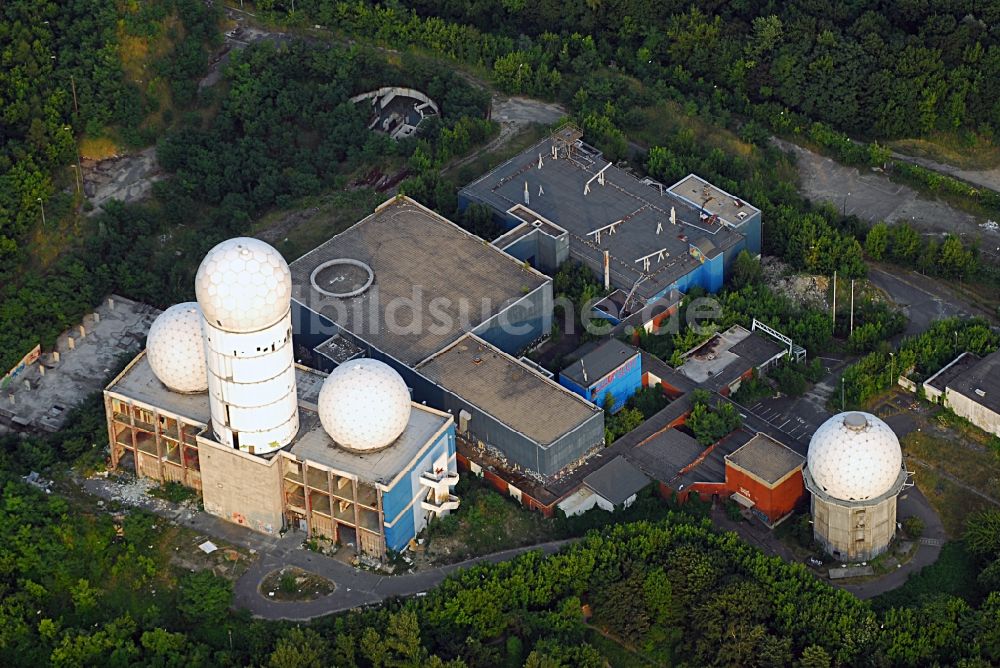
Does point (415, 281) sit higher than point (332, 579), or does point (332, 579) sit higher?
point (415, 281)

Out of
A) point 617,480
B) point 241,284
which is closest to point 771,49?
point 617,480

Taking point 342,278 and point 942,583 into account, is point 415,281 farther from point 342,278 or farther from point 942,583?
point 942,583

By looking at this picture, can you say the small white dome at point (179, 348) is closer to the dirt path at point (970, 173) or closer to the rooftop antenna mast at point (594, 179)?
the rooftop antenna mast at point (594, 179)

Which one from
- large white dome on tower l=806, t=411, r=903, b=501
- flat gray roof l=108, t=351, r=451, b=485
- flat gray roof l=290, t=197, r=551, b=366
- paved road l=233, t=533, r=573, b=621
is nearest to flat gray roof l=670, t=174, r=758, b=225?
flat gray roof l=290, t=197, r=551, b=366

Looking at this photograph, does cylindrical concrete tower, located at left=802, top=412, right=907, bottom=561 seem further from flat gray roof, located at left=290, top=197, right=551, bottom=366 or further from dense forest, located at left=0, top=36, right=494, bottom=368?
dense forest, located at left=0, top=36, right=494, bottom=368

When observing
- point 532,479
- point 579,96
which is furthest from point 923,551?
point 579,96

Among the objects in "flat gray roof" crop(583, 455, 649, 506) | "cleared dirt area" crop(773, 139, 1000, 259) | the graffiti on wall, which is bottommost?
the graffiti on wall

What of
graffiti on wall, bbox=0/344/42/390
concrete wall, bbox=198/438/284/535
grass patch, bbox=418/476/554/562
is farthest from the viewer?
graffiti on wall, bbox=0/344/42/390

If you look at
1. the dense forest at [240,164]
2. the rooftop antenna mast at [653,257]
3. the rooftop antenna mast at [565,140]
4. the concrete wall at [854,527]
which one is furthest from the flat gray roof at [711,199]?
the concrete wall at [854,527]
